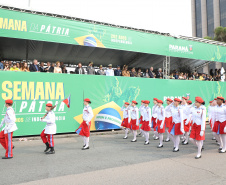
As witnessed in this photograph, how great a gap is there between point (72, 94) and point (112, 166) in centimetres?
622

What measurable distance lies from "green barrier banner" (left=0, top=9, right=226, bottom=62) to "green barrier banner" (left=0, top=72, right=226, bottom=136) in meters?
2.00

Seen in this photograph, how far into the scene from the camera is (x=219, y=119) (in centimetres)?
777

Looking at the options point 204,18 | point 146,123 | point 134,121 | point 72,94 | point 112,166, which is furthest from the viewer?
point 204,18

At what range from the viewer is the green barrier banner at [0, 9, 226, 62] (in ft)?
33.0

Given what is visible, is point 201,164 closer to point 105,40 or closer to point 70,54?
point 105,40

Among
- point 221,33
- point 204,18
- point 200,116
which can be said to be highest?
point 204,18

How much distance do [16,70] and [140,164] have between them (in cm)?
756

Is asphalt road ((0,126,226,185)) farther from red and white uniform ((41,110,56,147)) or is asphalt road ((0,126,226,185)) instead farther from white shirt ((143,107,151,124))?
white shirt ((143,107,151,124))

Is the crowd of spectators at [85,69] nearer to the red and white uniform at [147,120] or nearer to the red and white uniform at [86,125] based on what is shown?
the red and white uniform at [86,125]

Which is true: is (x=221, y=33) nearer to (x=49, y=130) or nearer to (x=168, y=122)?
(x=168, y=122)

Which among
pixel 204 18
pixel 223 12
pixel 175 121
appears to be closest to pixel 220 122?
pixel 175 121

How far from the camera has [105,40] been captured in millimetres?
12375

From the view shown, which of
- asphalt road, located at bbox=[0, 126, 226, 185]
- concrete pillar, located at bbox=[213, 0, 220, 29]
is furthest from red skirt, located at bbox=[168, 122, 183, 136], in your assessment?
concrete pillar, located at bbox=[213, 0, 220, 29]

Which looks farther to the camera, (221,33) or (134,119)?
(221,33)
